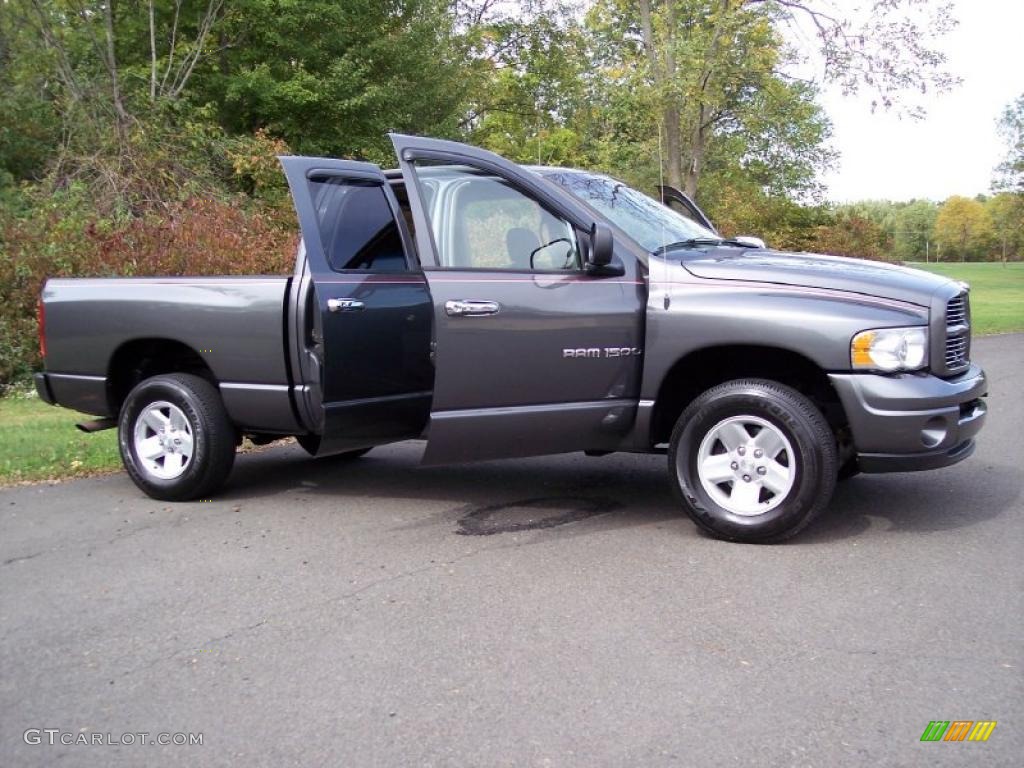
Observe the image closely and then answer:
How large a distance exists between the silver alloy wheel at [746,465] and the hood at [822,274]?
2.47 feet

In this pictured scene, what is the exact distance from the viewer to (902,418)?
4.56 m

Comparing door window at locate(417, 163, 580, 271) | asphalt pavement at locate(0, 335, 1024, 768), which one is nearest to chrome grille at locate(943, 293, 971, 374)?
asphalt pavement at locate(0, 335, 1024, 768)

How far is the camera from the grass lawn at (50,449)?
7191mm

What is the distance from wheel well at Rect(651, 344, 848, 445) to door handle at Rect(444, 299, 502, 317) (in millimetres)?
1019

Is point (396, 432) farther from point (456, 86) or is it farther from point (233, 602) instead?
point (456, 86)

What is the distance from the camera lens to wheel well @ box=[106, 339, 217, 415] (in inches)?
253

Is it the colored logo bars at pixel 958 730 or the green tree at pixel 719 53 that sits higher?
the green tree at pixel 719 53

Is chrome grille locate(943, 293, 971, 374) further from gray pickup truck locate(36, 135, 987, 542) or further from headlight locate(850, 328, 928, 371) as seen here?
headlight locate(850, 328, 928, 371)

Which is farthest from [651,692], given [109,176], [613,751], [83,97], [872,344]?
[83,97]

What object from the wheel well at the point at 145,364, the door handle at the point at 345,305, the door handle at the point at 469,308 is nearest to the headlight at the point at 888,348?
the door handle at the point at 469,308

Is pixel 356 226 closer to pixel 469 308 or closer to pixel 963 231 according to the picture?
pixel 469 308

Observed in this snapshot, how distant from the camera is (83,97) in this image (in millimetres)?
17500

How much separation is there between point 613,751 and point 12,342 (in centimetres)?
1166

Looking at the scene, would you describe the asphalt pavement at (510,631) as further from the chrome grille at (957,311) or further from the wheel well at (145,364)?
the chrome grille at (957,311)
